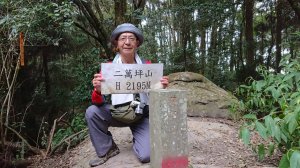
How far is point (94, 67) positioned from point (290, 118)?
646 cm

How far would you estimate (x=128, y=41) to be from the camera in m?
3.61

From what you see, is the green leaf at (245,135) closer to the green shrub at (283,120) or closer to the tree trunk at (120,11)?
the green shrub at (283,120)

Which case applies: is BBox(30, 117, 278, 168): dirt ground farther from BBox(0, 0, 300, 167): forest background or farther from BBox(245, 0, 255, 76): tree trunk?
BBox(245, 0, 255, 76): tree trunk

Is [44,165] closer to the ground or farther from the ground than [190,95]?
closer to the ground

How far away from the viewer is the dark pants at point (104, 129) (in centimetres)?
376

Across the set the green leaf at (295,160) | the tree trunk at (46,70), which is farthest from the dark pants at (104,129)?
the tree trunk at (46,70)

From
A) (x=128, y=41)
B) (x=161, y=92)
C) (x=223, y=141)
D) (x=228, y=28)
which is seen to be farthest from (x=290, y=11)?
(x=161, y=92)

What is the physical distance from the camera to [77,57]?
990 centimetres

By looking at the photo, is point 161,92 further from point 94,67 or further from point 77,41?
point 77,41

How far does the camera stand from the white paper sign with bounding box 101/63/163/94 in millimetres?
3258

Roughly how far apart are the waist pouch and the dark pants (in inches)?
3.6

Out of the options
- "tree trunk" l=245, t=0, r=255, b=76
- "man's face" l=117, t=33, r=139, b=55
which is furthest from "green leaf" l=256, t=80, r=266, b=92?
"tree trunk" l=245, t=0, r=255, b=76

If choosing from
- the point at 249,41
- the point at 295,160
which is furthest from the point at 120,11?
the point at 295,160

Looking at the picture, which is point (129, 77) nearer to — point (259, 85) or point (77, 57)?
point (259, 85)
